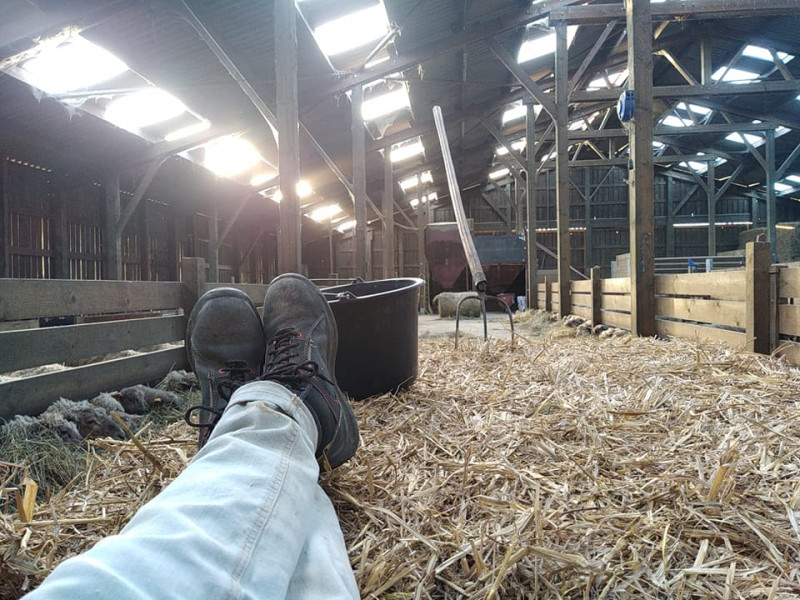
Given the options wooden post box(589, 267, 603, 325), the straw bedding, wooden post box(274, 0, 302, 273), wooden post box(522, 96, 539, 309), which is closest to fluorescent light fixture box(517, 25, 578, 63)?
wooden post box(522, 96, 539, 309)

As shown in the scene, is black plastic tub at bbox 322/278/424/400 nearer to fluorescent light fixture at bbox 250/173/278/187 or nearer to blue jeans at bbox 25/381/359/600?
blue jeans at bbox 25/381/359/600

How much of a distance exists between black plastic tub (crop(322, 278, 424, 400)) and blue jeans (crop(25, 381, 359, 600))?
1.06 m

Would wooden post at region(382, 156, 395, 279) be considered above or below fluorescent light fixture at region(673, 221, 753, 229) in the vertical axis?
below

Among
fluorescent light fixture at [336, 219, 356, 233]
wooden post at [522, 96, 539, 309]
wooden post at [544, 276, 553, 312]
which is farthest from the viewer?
fluorescent light fixture at [336, 219, 356, 233]

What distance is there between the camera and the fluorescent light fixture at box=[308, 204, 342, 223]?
45.9 feet

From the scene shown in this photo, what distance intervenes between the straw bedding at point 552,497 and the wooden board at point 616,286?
2276 millimetres

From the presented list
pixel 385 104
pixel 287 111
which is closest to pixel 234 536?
pixel 287 111

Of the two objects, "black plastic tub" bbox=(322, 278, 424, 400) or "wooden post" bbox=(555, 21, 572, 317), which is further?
"wooden post" bbox=(555, 21, 572, 317)

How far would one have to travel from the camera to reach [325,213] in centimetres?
1468

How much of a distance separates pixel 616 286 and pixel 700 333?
1.41 meters

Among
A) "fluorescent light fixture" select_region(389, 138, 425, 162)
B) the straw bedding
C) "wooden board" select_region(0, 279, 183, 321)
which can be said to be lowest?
the straw bedding

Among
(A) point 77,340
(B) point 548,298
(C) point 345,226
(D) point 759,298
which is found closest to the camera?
(A) point 77,340

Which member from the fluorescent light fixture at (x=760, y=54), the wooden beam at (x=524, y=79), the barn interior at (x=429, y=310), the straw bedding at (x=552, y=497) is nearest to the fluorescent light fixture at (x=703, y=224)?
the barn interior at (x=429, y=310)

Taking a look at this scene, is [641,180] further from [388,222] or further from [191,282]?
[388,222]
